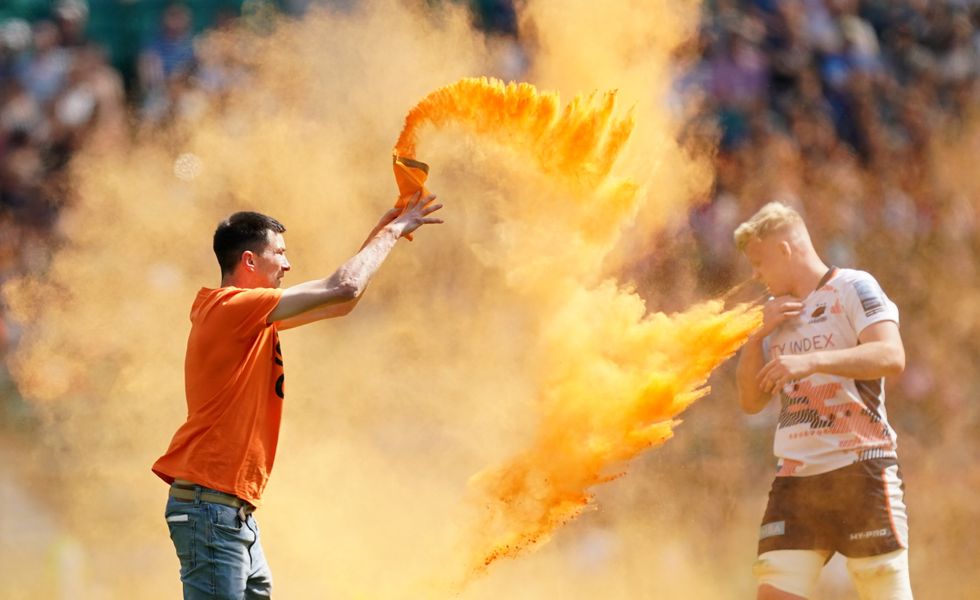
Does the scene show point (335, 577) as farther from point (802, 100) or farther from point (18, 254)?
point (802, 100)

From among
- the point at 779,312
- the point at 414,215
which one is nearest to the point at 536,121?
the point at 414,215

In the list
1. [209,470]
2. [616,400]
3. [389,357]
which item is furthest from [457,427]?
[209,470]

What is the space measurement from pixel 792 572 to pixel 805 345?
0.88m

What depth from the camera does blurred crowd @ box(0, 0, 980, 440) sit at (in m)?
7.56

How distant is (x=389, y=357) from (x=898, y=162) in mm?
4132

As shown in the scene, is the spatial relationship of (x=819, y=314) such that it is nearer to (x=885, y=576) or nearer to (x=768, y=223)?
(x=768, y=223)

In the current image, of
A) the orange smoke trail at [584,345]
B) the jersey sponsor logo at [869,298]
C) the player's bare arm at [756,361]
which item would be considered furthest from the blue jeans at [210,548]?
the jersey sponsor logo at [869,298]

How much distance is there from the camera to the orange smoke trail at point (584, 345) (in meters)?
4.82

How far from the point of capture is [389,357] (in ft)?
22.5

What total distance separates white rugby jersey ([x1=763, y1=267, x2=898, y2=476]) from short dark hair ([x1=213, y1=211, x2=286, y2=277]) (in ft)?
7.01

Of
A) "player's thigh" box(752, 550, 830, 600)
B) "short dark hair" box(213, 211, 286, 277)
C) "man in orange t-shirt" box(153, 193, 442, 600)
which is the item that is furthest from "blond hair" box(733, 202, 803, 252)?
"short dark hair" box(213, 211, 286, 277)

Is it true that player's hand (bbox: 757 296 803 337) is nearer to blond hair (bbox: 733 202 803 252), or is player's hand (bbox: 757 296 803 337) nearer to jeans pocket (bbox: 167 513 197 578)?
blond hair (bbox: 733 202 803 252)

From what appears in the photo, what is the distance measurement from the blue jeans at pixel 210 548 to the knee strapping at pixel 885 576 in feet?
7.60

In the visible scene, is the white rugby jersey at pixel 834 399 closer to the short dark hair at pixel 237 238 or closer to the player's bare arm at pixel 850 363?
the player's bare arm at pixel 850 363
